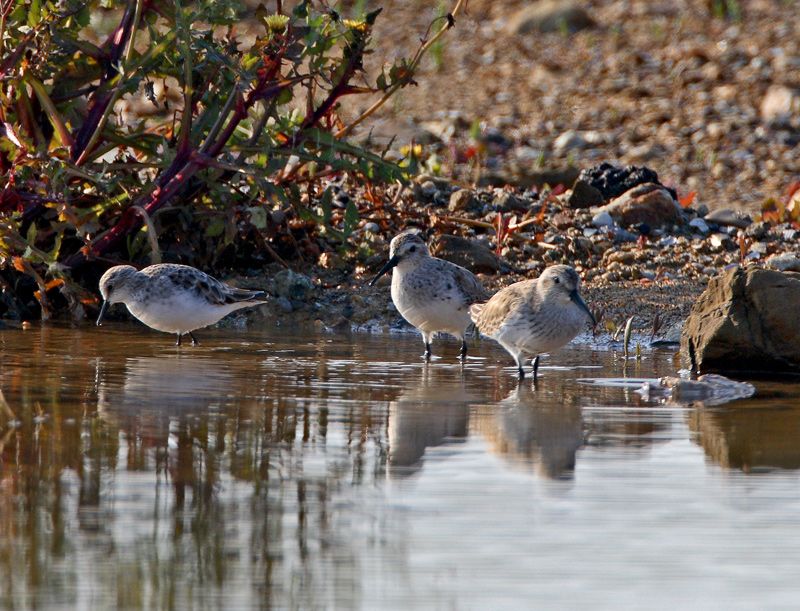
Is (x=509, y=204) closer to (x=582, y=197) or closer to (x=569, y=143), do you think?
(x=582, y=197)

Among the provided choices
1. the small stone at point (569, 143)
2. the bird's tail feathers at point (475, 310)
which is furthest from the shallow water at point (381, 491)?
the small stone at point (569, 143)

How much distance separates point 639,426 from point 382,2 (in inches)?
695

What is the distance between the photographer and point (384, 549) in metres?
4.83

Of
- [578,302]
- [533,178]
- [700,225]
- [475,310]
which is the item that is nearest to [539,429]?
[578,302]

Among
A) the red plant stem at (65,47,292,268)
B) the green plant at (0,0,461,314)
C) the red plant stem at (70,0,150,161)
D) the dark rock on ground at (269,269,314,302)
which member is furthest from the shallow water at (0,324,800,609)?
the dark rock on ground at (269,269,314,302)

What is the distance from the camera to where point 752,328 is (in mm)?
8977

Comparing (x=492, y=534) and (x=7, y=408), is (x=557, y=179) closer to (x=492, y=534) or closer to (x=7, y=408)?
(x=7, y=408)

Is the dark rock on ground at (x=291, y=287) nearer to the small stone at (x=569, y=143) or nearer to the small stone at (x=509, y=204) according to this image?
the small stone at (x=509, y=204)

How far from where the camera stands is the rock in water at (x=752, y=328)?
892 centimetres

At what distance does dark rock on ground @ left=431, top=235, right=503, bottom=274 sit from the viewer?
11.8m

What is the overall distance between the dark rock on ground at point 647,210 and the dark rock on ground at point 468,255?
165 centimetres

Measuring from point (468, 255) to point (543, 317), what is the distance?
3057 millimetres

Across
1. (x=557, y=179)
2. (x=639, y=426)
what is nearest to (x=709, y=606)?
(x=639, y=426)

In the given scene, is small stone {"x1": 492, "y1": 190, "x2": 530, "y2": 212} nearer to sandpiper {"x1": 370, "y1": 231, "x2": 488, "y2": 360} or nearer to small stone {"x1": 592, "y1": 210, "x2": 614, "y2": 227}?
Result: small stone {"x1": 592, "y1": 210, "x2": 614, "y2": 227}
